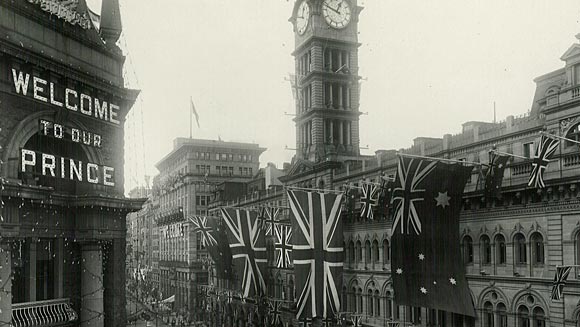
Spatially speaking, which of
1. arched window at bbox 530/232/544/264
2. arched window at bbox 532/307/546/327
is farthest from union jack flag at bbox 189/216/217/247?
arched window at bbox 532/307/546/327

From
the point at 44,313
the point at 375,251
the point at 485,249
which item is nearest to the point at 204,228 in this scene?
the point at 375,251

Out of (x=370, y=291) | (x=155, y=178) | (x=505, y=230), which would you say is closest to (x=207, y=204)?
(x=155, y=178)

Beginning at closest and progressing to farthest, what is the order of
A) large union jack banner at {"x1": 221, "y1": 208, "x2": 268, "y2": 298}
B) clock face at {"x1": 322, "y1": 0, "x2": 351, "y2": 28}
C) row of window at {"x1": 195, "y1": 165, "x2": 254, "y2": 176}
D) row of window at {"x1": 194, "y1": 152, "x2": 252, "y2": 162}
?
large union jack banner at {"x1": 221, "y1": 208, "x2": 268, "y2": 298}, clock face at {"x1": 322, "y1": 0, "x2": 351, "y2": 28}, row of window at {"x1": 195, "y1": 165, "x2": 254, "y2": 176}, row of window at {"x1": 194, "y1": 152, "x2": 252, "y2": 162}

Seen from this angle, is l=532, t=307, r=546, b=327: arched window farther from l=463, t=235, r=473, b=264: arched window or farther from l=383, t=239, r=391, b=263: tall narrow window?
l=383, t=239, r=391, b=263: tall narrow window

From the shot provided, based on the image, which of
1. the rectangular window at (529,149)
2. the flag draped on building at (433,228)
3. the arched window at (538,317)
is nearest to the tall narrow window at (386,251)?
the flag draped on building at (433,228)

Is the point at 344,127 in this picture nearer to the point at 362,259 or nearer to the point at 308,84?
the point at 308,84

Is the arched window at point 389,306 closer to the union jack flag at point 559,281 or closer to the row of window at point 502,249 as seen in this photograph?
the row of window at point 502,249
